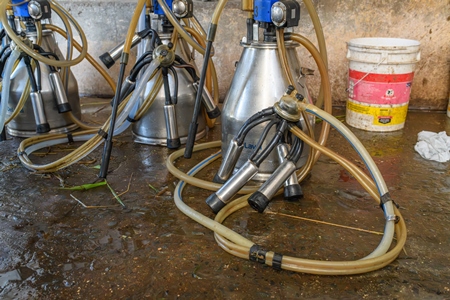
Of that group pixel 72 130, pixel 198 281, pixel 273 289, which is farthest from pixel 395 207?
pixel 72 130

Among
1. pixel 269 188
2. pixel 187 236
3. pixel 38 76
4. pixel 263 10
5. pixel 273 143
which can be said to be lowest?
pixel 187 236

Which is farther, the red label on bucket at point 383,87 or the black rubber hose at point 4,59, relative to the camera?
the red label on bucket at point 383,87

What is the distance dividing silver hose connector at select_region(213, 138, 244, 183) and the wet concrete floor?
0.10 meters

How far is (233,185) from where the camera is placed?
1150mm

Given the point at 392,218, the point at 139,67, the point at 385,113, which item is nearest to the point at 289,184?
the point at 392,218

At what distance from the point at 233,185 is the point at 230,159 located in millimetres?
116

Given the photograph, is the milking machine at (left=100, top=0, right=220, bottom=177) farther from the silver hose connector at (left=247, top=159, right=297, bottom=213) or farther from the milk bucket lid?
the milk bucket lid

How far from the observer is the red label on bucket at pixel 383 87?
5.95 feet

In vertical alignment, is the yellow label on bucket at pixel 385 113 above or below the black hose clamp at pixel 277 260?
above

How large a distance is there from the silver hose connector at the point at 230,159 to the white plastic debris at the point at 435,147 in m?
0.78

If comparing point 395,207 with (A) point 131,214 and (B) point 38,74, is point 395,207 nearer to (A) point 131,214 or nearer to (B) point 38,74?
(A) point 131,214

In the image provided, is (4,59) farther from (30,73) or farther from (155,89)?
(155,89)

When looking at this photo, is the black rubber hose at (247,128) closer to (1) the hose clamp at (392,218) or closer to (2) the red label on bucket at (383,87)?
(1) the hose clamp at (392,218)

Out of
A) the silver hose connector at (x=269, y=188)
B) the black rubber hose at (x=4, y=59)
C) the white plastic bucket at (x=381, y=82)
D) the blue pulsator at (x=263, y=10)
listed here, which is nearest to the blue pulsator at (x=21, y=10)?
the black rubber hose at (x=4, y=59)
